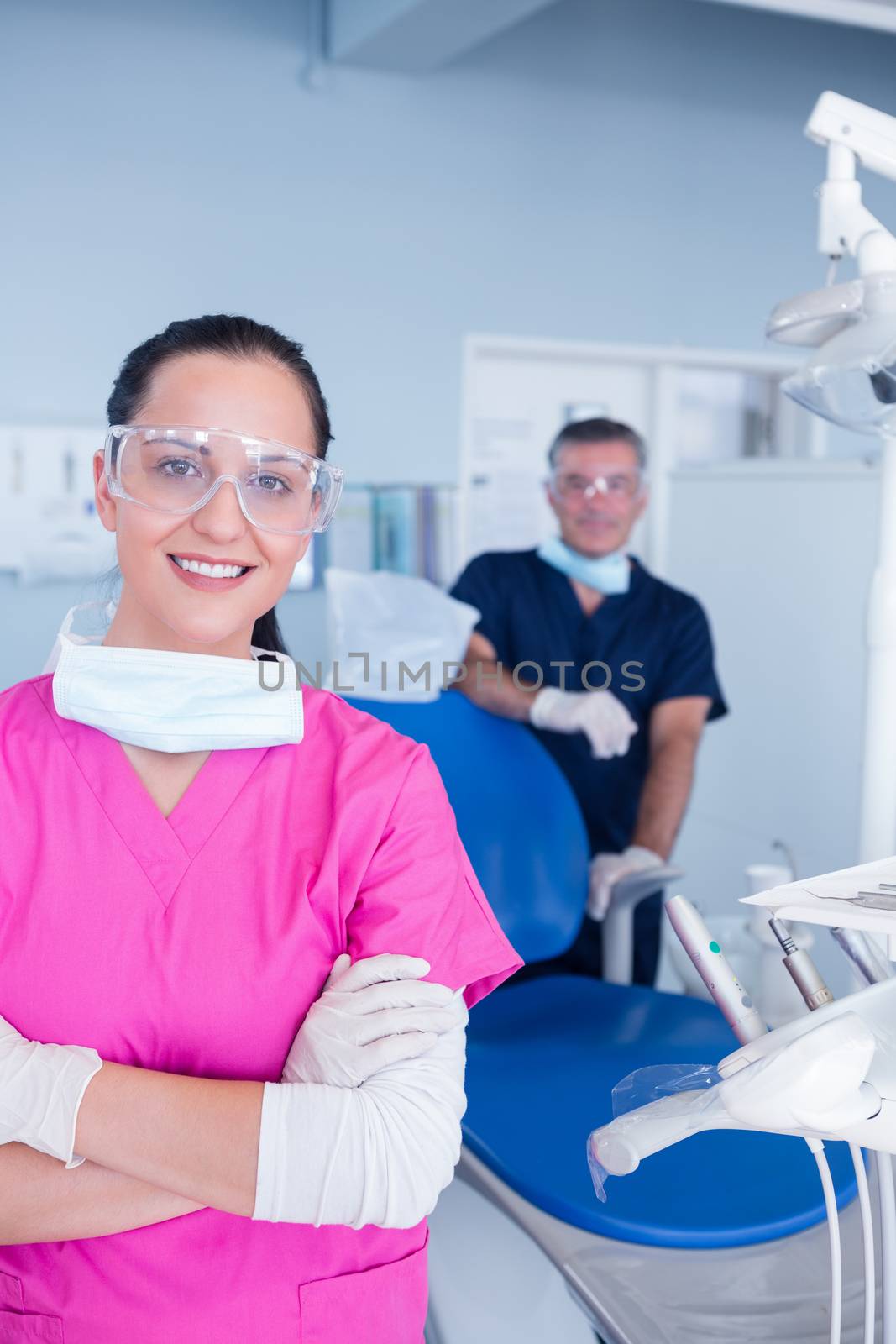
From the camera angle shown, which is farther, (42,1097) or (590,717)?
(590,717)

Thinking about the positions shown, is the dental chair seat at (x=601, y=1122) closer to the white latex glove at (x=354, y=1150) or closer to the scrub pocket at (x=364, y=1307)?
the scrub pocket at (x=364, y=1307)

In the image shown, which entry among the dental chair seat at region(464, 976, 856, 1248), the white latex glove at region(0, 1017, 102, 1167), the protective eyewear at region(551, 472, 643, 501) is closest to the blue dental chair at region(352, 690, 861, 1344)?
the dental chair seat at region(464, 976, 856, 1248)

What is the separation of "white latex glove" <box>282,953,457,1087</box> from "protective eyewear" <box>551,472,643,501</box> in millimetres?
1530

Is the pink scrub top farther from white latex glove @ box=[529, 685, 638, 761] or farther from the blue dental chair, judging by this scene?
white latex glove @ box=[529, 685, 638, 761]

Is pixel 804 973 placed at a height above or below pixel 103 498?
below

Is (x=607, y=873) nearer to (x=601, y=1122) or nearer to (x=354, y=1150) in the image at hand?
(x=601, y=1122)

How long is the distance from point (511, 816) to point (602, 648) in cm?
59

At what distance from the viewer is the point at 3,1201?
85 cm

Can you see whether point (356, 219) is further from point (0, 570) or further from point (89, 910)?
point (89, 910)

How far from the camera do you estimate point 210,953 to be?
3.06 ft

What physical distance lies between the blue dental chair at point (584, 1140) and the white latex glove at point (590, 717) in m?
0.15

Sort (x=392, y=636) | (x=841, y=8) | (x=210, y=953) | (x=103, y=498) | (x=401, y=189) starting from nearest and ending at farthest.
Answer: (x=210, y=953) < (x=103, y=498) < (x=392, y=636) < (x=841, y=8) < (x=401, y=189)

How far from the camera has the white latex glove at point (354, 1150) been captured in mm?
828

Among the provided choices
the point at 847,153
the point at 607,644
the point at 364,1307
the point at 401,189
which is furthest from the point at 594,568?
the point at 364,1307
